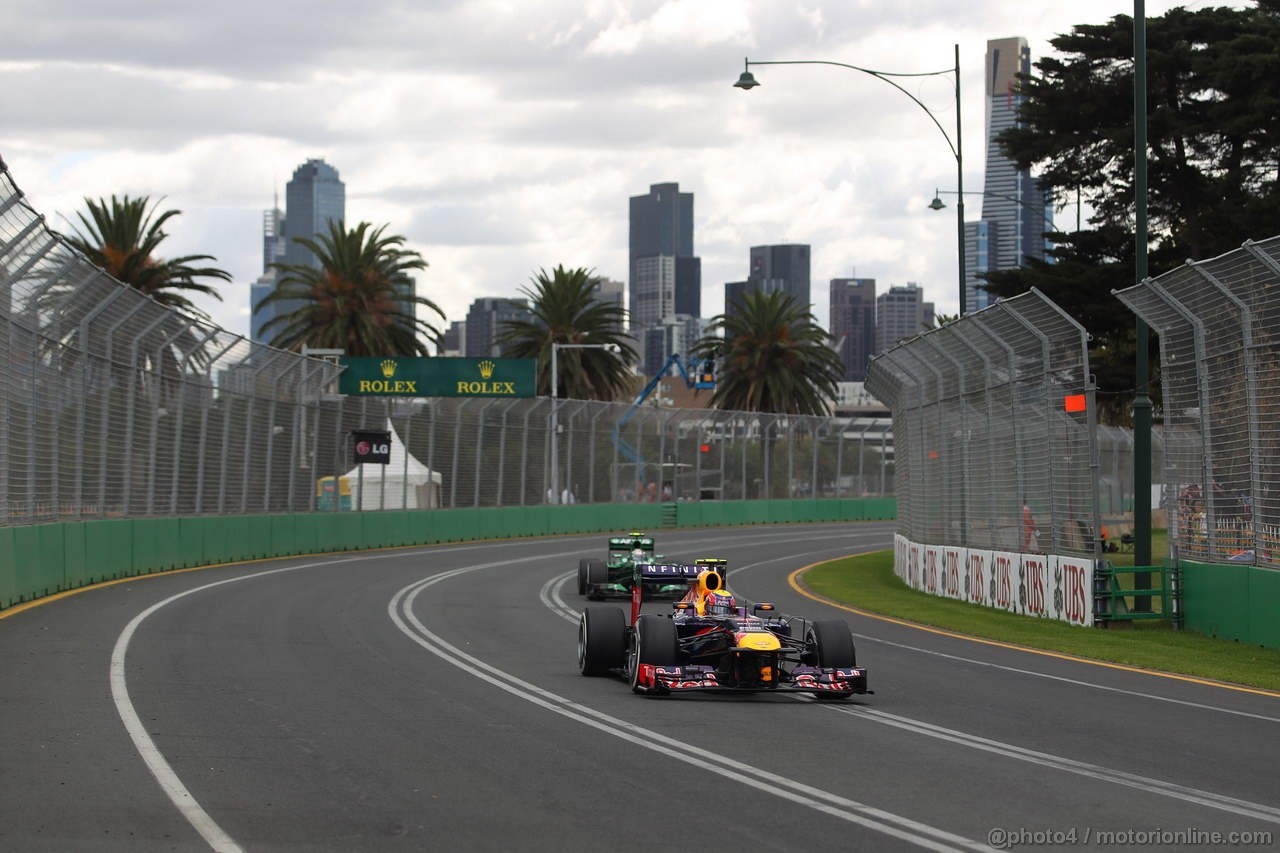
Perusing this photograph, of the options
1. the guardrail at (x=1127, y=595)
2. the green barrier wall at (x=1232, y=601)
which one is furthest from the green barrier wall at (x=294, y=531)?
the guardrail at (x=1127, y=595)

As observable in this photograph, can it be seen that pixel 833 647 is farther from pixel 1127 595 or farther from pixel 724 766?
pixel 1127 595

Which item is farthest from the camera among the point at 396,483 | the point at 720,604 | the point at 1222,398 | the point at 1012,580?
the point at 396,483

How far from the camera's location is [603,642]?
13789 mm

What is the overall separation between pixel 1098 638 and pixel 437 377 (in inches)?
1396

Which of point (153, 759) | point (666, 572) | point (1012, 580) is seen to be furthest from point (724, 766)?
point (1012, 580)

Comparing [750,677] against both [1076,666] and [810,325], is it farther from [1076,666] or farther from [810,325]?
[810,325]

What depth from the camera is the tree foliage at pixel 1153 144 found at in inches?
1391

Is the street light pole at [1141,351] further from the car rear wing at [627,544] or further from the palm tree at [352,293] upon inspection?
the palm tree at [352,293]

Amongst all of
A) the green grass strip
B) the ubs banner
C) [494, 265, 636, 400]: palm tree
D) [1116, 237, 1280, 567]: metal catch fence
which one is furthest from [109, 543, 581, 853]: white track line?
[494, 265, 636, 400]: palm tree

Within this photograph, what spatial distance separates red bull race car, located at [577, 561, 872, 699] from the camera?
12422mm

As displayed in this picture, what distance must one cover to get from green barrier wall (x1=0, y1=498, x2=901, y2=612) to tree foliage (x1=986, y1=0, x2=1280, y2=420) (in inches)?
651

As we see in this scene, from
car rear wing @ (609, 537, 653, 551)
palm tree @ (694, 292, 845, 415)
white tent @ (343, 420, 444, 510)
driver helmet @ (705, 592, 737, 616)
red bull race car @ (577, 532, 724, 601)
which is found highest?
palm tree @ (694, 292, 845, 415)

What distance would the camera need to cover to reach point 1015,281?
3944cm

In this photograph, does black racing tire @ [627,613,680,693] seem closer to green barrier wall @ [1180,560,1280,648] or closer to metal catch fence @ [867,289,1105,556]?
green barrier wall @ [1180,560,1280,648]
